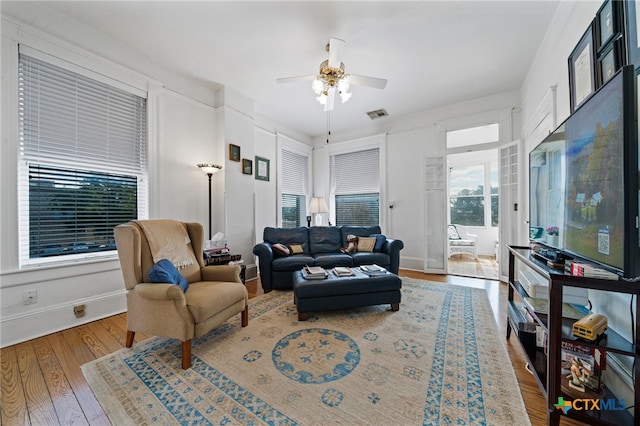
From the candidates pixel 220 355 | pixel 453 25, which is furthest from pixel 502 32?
pixel 220 355

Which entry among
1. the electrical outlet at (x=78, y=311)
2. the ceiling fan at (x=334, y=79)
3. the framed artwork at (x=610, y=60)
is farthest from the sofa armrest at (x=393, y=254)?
the electrical outlet at (x=78, y=311)

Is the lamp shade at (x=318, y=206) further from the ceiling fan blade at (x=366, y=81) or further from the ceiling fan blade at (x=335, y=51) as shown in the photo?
the ceiling fan blade at (x=335, y=51)

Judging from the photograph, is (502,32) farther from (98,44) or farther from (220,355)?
(98,44)

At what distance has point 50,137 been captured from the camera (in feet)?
7.52

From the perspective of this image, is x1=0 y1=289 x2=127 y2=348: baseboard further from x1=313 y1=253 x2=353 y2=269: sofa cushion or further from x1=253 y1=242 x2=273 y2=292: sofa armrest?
x1=313 y1=253 x2=353 y2=269: sofa cushion

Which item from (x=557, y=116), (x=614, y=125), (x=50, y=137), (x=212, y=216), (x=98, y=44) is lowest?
(x=212, y=216)

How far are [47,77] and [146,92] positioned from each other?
0.84m

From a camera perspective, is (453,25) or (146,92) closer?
(453,25)

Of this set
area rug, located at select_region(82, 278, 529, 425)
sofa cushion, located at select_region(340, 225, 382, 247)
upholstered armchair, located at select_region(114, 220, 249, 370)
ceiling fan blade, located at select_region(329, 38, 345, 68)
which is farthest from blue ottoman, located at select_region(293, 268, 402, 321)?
ceiling fan blade, located at select_region(329, 38, 345, 68)

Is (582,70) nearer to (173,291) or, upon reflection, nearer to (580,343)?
(580,343)

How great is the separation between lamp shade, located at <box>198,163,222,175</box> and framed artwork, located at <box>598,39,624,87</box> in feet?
12.3

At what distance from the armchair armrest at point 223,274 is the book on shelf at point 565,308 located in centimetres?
225

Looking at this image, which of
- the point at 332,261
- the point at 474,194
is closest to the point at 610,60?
the point at 332,261

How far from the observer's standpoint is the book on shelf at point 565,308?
1397mm
